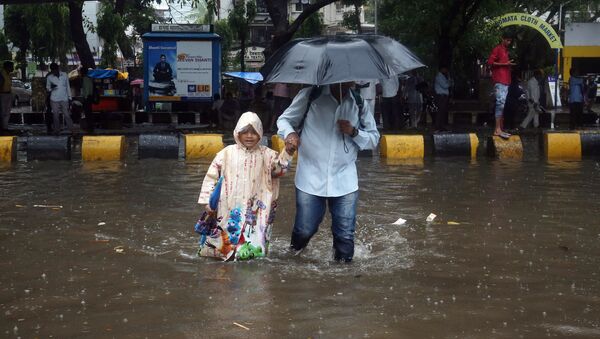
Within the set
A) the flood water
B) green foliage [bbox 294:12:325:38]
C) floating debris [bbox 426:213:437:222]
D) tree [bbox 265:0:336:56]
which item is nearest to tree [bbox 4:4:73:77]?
green foliage [bbox 294:12:325:38]

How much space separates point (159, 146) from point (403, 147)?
12.8 feet

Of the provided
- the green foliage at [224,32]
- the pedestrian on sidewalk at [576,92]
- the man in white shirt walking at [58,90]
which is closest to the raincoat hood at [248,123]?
the man in white shirt walking at [58,90]

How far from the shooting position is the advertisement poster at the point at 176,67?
83.6 ft

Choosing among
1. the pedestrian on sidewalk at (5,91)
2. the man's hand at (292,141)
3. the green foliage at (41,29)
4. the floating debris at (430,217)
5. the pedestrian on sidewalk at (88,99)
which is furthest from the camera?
the green foliage at (41,29)

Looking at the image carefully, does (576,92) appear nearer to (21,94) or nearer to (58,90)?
(58,90)

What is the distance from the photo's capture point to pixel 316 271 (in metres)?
6.67

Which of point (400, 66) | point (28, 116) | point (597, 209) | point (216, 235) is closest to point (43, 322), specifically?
point (216, 235)

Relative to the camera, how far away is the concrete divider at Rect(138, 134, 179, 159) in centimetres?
1454

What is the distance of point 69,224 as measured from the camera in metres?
8.72

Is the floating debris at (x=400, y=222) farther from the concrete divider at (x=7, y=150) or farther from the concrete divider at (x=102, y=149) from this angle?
the concrete divider at (x=7, y=150)

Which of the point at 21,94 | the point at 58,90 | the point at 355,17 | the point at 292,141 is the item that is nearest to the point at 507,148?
the point at 292,141

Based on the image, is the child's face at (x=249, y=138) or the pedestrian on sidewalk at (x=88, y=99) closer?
the child's face at (x=249, y=138)

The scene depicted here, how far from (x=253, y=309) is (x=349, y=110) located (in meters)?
1.76

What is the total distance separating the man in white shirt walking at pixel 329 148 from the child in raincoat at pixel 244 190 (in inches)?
8.5
